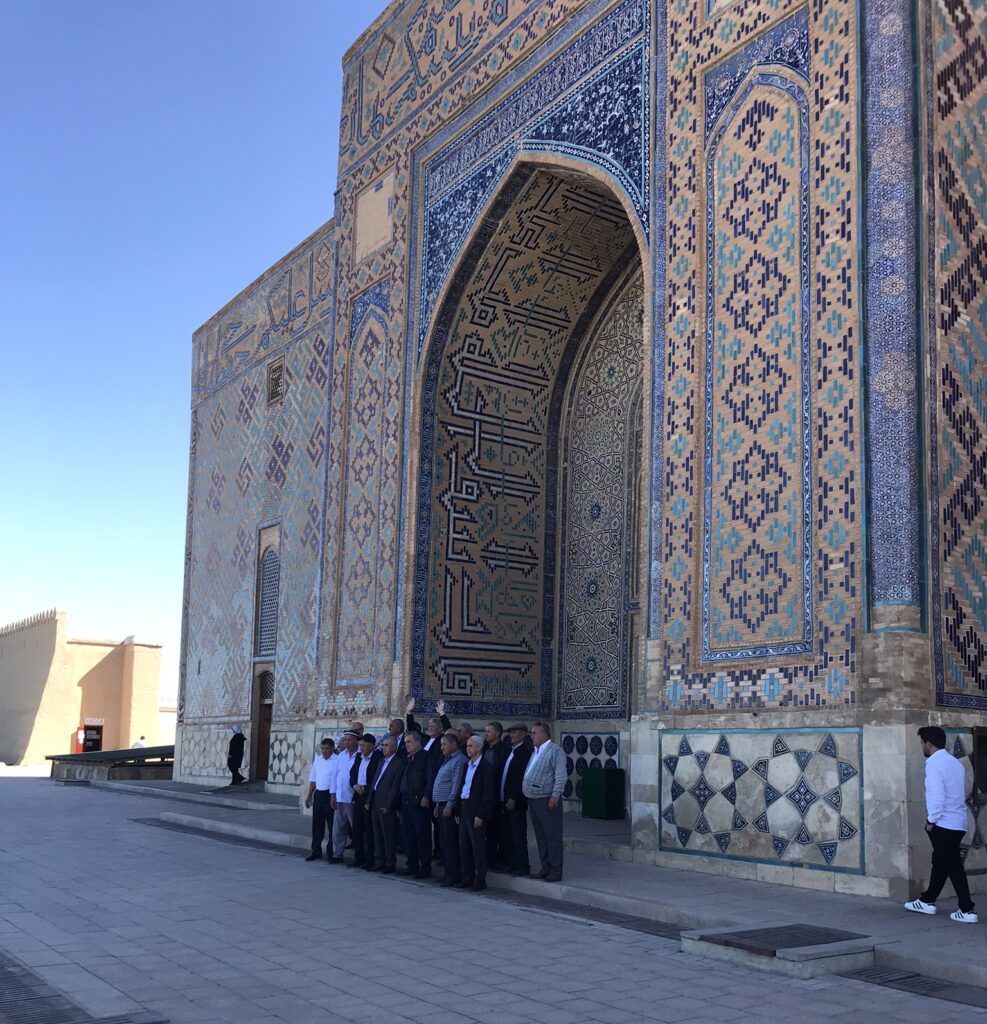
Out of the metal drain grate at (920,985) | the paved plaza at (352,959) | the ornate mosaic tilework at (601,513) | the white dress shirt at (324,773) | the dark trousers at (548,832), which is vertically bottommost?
the paved plaza at (352,959)

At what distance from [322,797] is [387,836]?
2.34 ft

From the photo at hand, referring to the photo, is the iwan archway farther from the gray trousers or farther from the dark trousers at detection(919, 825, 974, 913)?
the dark trousers at detection(919, 825, 974, 913)

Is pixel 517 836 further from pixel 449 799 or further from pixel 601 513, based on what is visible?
pixel 601 513

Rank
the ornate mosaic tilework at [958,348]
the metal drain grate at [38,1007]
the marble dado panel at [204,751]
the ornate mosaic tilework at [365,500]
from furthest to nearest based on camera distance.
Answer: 1. the marble dado panel at [204,751]
2. the ornate mosaic tilework at [365,500]
3. the ornate mosaic tilework at [958,348]
4. the metal drain grate at [38,1007]

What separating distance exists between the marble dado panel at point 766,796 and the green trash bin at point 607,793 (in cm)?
230

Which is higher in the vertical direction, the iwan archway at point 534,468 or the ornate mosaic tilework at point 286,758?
the iwan archway at point 534,468

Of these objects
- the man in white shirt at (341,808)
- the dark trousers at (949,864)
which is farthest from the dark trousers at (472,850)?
the dark trousers at (949,864)

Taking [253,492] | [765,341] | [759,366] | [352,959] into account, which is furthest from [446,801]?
[253,492]

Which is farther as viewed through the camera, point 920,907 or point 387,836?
point 387,836

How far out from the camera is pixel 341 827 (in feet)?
24.7

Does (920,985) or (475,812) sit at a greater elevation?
(475,812)

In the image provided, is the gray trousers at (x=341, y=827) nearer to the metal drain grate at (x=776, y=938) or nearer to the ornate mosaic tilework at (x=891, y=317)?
the metal drain grate at (x=776, y=938)

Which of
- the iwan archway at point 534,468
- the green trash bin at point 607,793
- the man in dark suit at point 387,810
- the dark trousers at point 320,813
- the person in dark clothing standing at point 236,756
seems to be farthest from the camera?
the person in dark clothing standing at point 236,756

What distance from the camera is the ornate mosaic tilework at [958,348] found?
18.7 feet
